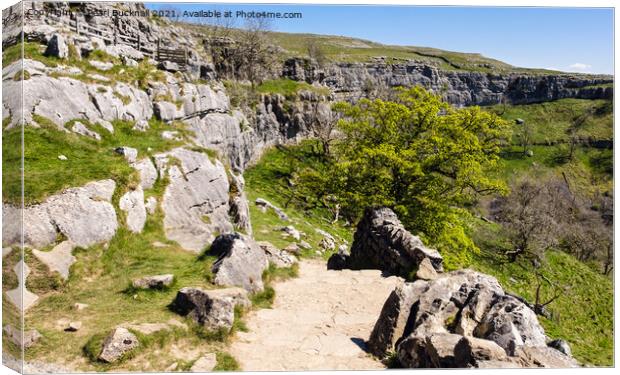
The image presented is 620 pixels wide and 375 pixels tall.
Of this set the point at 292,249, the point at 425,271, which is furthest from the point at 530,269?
the point at 425,271

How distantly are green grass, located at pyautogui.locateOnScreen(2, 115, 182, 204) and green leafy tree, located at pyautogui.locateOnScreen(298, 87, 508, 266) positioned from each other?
9.36 m

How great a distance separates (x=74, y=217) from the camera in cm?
1405

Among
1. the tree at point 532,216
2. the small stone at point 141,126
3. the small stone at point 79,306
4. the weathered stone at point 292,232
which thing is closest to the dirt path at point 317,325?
the small stone at point 79,306

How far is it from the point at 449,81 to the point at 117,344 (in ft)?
474

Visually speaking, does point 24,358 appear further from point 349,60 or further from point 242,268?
point 349,60

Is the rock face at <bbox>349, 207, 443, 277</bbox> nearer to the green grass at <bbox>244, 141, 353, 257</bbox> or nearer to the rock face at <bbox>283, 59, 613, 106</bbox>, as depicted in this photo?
the green grass at <bbox>244, 141, 353, 257</bbox>

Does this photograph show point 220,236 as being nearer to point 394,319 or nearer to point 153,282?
point 153,282

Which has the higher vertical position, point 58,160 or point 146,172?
point 58,160

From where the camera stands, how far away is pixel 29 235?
41.7 ft

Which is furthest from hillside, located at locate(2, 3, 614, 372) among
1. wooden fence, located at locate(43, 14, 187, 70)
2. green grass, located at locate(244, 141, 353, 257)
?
green grass, located at locate(244, 141, 353, 257)

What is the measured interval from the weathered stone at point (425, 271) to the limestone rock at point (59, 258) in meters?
11.1

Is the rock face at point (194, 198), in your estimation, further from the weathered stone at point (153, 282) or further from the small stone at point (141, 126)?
the weathered stone at point (153, 282)

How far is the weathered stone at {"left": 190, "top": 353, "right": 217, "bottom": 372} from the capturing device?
10.0m

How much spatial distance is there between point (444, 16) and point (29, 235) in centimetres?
1345
